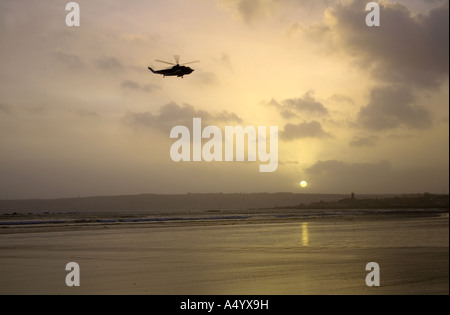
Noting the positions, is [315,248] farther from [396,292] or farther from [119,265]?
[396,292]

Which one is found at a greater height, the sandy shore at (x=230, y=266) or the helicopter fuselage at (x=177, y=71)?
the helicopter fuselage at (x=177, y=71)

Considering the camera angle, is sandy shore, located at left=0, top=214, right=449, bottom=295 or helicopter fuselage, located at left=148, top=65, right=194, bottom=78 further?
helicopter fuselage, located at left=148, top=65, right=194, bottom=78

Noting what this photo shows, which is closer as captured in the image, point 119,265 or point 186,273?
point 186,273

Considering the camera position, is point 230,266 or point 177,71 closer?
point 230,266

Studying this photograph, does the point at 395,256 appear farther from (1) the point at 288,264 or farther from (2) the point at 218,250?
(2) the point at 218,250

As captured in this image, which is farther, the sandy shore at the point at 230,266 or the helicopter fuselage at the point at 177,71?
the helicopter fuselage at the point at 177,71

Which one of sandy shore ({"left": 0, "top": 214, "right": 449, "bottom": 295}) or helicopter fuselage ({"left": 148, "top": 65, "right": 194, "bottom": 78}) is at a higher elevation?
helicopter fuselage ({"left": 148, "top": 65, "right": 194, "bottom": 78})

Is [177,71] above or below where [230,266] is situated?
above
